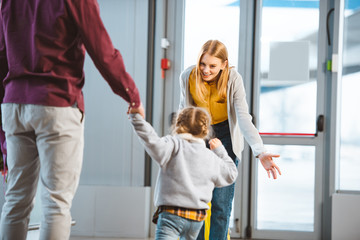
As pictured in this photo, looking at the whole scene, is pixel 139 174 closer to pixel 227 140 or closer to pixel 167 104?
pixel 167 104

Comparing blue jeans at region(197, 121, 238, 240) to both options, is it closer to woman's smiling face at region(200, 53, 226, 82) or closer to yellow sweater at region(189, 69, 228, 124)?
yellow sweater at region(189, 69, 228, 124)

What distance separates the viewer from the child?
6.51 feet

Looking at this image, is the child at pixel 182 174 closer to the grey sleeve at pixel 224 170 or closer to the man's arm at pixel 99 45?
the grey sleeve at pixel 224 170

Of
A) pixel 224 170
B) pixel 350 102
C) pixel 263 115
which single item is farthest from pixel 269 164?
pixel 350 102

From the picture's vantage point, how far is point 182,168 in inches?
Result: 79.7

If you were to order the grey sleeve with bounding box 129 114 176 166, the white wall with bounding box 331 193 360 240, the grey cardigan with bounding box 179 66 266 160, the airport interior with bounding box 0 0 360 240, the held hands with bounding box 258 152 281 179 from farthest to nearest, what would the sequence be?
the airport interior with bounding box 0 0 360 240 → the white wall with bounding box 331 193 360 240 → the grey cardigan with bounding box 179 66 266 160 → the held hands with bounding box 258 152 281 179 → the grey sleeve with bounding box 129 114 176 166

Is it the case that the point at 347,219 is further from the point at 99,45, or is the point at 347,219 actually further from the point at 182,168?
the point at 99,45

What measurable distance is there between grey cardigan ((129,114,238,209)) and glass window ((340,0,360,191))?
2.23 metres

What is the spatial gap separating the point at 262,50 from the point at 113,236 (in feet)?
6.38

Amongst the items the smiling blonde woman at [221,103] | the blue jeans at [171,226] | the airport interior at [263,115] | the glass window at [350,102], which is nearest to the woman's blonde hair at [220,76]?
the smiling blonde woman at [221,103]

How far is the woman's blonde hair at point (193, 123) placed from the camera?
6.91ft

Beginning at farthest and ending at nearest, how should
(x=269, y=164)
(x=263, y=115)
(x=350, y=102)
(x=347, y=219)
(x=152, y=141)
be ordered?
(x=263, y=115)
(x=350, y=102)
(x=347, y=219)
(x=269, y=164)
(x=152, y=141)

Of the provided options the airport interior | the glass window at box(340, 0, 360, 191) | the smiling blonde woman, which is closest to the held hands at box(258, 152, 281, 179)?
the smiling blonde woman

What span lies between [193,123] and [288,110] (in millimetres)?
2180
